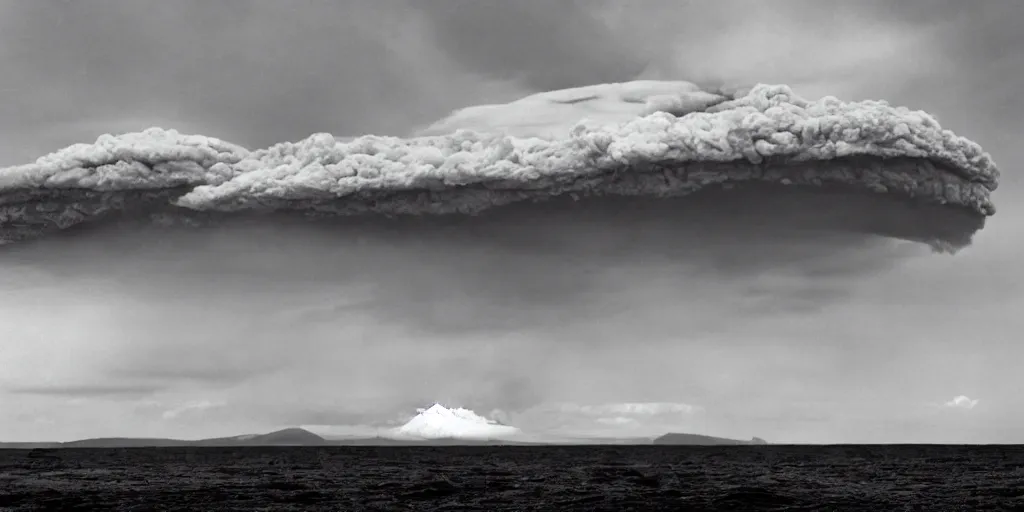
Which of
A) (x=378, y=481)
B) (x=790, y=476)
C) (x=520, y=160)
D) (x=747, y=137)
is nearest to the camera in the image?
(x=378, y=481)

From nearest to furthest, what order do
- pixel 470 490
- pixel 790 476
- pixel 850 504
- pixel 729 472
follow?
1. pixel 850 504
2. pixel 470 490
3. pixel 790 476
4. pixel 729 472

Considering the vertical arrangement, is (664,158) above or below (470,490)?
above

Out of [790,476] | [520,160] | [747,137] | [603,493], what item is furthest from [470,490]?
[520,160]

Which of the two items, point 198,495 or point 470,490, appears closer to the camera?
point 198,495

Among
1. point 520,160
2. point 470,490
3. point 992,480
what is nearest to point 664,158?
point 520,160

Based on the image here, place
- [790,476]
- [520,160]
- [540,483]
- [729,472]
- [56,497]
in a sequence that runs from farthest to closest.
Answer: [520,160] → [729,472] → [790,476] → [540,483] → [56,497]

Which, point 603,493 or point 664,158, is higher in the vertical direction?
point 664,158

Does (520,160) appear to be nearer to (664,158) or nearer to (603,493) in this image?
(664,158)

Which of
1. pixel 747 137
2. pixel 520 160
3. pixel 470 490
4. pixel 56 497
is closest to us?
pixel 56 497

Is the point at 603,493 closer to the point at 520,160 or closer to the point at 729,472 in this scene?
the point at 729,472
